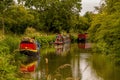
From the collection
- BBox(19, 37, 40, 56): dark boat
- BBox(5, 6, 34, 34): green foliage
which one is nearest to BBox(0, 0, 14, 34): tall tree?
BBox(5, 6, 34, 34): green foliage

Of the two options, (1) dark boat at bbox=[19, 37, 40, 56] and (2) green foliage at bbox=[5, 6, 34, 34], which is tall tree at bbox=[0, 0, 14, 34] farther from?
(1) dark boat at bbox=[19, 37, 40, 56]

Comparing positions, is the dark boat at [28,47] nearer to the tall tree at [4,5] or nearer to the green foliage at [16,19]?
the tall tree at [4,5]

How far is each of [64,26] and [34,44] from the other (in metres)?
38.1

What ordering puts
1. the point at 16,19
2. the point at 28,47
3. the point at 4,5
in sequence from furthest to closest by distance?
the point at 16,19 → the point at 4,5 → the point at 28,47

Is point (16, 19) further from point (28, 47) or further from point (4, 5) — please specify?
point (28, 47)

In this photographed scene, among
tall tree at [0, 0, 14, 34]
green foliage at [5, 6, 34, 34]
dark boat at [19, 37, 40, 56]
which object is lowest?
dark boat at [19, 37, 40, 56]

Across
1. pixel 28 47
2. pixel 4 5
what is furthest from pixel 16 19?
pixel 28 47

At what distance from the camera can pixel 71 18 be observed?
244 ft

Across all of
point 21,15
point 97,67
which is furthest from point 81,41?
point 97,67

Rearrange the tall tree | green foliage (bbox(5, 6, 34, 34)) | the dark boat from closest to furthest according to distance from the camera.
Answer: the dark boat < the tall tree < green foliage (bbox(5, 6, 34, 34))

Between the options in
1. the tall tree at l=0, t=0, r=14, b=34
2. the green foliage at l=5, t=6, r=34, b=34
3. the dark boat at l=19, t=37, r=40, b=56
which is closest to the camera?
the dark boat at l=19, t=37, r=40, b=56

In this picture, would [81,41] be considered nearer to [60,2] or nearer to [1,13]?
[60,2]

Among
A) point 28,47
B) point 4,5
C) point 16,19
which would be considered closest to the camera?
point 28,47


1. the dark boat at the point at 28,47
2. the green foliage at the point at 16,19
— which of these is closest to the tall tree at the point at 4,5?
the green foliage at the point at 16,19
